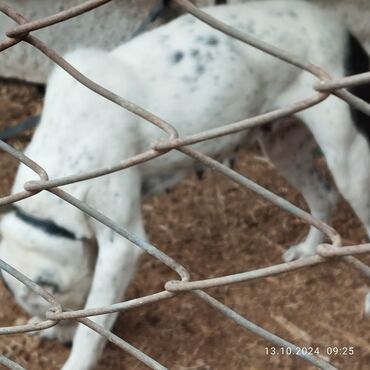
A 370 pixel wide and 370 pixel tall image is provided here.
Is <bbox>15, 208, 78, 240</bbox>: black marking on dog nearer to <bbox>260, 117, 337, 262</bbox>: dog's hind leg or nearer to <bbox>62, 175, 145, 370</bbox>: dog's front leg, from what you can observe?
<bbox>62, 175, 145, 370</bbox>: dog's front leg

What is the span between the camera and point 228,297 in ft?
9.74

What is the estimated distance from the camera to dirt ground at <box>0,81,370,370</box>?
276 cm

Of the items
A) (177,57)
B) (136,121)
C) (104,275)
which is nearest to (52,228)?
(104,275)

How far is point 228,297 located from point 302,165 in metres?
0.48

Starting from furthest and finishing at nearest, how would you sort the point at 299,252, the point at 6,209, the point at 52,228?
the point at 299,252 → the point at 6,209 → the point at 52,228

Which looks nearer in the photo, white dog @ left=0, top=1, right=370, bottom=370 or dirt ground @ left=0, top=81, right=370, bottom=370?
white dog @ left=0, top=1, right=370, bottom=370

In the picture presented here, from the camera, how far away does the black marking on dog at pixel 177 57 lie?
2.50m

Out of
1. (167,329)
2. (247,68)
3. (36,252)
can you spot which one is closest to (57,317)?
(36,252)

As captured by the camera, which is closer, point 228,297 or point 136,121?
point 136,121

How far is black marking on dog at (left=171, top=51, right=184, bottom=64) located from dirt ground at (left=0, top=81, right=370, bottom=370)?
831mm

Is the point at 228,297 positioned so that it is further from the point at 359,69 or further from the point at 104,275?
the point at 359,69

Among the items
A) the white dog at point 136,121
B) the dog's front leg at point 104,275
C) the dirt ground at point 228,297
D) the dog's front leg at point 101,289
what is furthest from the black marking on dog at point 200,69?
the dirt ground at point 228,297

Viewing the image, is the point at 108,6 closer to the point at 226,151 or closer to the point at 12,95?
the point at 12,95

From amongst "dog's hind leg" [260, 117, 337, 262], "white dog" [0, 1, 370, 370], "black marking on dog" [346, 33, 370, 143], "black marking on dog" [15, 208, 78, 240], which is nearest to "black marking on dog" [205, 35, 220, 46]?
"white dog" [0, 1, 370, 370]
